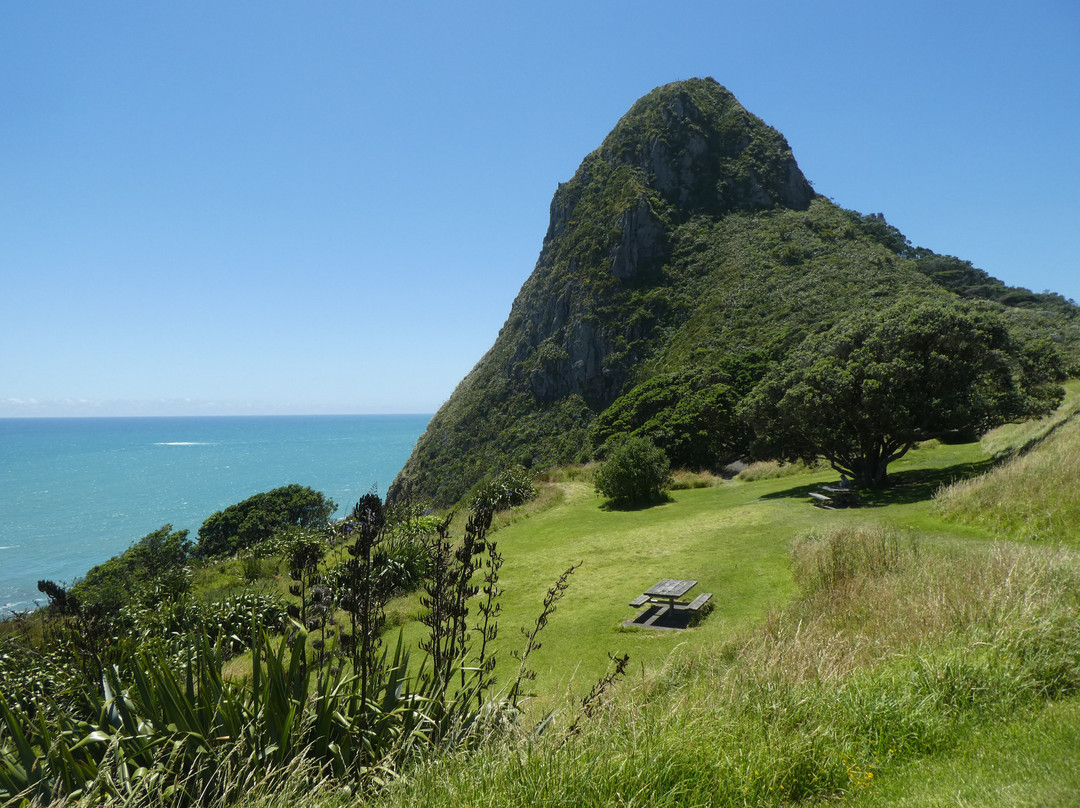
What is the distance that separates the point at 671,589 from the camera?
8039 mm

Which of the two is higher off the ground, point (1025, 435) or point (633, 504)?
point (1025, 435)

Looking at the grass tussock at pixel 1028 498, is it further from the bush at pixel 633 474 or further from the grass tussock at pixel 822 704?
the bush at pixel 633 474

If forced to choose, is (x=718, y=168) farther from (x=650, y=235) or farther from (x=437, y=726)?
(x=437, y=726)

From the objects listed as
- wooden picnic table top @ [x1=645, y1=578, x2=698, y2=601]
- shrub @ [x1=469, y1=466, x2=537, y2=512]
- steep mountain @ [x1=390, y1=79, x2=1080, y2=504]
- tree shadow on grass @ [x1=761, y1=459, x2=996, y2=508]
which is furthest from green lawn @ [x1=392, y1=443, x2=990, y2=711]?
steep mountain @ [x1=390, y1=79, x2=1080, y2=504]

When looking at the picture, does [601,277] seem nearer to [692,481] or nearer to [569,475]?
[569,475]

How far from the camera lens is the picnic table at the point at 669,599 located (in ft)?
25.8

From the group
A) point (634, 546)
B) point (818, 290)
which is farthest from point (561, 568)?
point (818, 290)

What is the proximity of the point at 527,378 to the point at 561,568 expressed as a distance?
55335 millimetres

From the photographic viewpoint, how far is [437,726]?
3674 mm

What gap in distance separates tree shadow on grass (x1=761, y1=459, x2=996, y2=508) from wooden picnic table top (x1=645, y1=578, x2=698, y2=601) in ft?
22.8

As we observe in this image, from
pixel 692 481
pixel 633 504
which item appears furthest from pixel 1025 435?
pixel 633 504

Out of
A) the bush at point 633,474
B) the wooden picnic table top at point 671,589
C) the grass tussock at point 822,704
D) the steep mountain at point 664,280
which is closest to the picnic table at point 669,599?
the wooden picnic table top at point 671,589

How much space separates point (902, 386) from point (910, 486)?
2.60 meters

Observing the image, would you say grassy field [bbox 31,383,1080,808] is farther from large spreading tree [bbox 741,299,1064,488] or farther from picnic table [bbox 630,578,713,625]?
large spreading tree [bbox 741,299,1064,488]
